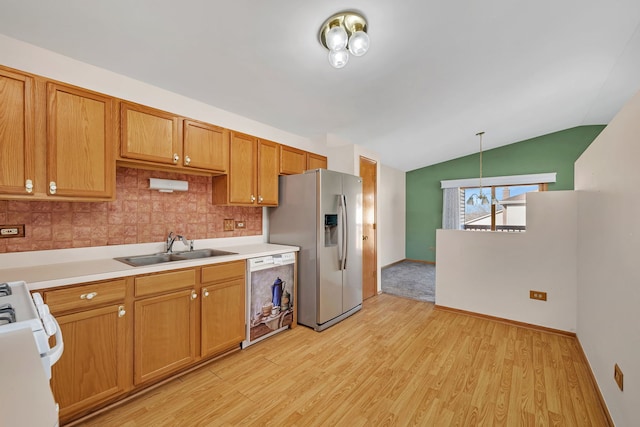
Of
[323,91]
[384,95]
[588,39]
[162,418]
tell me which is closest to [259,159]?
[323,91]

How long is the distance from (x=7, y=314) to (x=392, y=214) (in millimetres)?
6491

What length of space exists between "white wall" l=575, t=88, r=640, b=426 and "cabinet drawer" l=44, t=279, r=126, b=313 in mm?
2993

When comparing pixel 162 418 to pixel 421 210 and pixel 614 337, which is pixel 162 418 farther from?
pixel 421 210

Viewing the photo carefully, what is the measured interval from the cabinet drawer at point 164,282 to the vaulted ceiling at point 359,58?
64.7 inches

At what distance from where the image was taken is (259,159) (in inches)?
118

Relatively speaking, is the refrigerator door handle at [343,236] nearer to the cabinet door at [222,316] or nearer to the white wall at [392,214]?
the cabinet door at [222,316]

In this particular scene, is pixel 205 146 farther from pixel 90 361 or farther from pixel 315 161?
pixel 90 361

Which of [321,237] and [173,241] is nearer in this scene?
[173,241]

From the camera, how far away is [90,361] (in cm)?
166

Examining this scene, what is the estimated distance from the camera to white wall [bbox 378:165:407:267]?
6.23 metres

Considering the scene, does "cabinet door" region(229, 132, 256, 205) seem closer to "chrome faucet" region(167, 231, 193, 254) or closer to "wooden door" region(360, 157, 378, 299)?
"chrome faucet" region(167, 231, 193, 254)

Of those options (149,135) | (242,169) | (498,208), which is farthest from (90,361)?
(498,208)

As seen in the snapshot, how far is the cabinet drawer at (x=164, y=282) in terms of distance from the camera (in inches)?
73.4

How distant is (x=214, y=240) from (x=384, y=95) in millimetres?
2434
